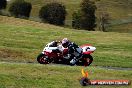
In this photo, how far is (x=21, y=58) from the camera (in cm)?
3294

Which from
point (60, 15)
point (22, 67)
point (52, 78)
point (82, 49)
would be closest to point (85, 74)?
point (52, 78)

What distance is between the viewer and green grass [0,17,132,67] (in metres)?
34.1

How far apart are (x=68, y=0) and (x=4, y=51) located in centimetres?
11230

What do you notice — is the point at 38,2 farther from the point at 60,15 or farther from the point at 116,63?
the point at 116,63

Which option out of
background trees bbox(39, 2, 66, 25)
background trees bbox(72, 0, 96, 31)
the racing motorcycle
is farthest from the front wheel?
background trees bbox(39, 2, 66, 25)

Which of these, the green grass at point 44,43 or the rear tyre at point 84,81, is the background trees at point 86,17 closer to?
A: the green grass at point 44,43

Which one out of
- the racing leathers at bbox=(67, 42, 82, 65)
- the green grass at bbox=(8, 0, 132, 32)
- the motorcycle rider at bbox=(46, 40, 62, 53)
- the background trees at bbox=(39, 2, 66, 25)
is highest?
the motorcycle rider at bbox=(46, 40, 62, 53)

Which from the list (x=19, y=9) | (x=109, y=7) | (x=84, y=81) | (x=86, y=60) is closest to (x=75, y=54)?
(x=86, y=60)

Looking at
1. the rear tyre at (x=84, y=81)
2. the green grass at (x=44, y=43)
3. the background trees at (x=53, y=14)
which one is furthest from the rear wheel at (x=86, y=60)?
the background trees at (x=53, y=14)

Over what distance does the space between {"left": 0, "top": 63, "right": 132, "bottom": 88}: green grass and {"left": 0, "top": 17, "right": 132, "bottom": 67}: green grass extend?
7.75 metres

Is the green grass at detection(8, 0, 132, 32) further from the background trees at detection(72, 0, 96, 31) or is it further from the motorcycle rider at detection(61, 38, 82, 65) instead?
the motorcycle rider at detection(61, 38, 82, 65)

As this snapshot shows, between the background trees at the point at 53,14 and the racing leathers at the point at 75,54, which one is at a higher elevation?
the racing leathers at the point at 75,54

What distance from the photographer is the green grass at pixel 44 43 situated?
34094 millimetres

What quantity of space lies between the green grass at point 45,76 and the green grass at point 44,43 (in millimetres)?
7748
